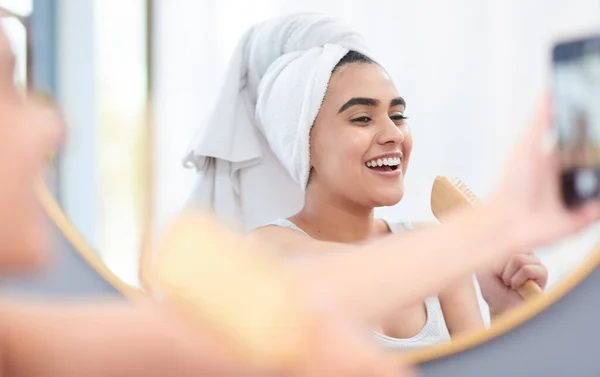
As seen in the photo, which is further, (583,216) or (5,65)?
(583,216)

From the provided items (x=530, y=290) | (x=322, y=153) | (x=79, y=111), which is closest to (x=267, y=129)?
(x=322, y=153)

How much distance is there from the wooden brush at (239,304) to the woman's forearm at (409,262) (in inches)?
6.0

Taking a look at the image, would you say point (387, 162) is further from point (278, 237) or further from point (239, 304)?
point (239, 304)

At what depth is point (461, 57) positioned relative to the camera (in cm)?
59

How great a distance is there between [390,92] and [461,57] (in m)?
0.07

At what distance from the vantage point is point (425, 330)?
1.92 feet

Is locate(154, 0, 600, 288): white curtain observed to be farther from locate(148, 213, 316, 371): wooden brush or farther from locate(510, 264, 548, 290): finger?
locate(148, 213, 316, 371): wooden brush

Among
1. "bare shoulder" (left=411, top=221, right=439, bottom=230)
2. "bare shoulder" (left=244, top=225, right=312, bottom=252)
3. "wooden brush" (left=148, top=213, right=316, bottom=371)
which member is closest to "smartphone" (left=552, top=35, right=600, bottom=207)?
"bare shoulder" (left=411, top=221, right=439, bottom=230)

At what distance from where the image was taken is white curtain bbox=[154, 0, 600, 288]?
58cm

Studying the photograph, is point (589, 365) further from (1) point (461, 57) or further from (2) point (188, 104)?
(2) point (188, 104)

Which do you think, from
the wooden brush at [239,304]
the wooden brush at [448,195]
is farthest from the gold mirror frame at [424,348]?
the wooden brush at [239,304]

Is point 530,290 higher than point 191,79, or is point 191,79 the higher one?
point 191,79

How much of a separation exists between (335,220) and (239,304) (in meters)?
0.27

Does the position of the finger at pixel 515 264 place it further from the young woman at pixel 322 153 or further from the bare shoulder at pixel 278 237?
the bare shoulder at pixel 278 237
